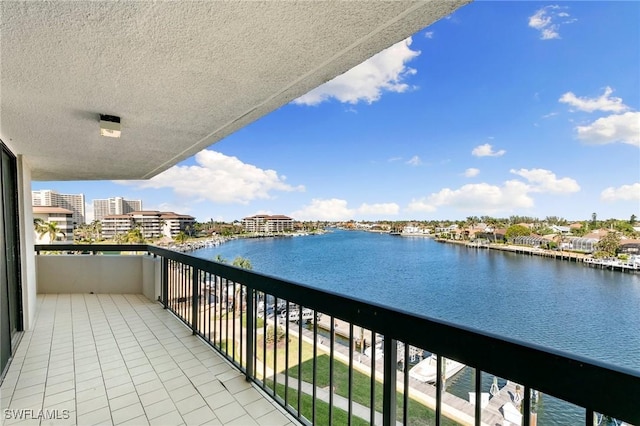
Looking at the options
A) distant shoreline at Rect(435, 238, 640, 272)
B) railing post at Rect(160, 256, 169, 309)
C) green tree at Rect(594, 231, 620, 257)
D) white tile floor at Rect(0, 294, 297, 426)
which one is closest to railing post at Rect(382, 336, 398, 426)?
white tile floor at Rect(0, 294, 297, 426)

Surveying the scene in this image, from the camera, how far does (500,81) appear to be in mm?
38406

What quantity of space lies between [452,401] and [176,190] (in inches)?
1521

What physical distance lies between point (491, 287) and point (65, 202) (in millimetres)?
→ 36734

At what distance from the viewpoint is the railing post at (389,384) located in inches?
54.1

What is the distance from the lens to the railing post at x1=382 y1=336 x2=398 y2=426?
54.1 inches

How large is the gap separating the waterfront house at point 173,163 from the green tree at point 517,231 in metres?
40.3

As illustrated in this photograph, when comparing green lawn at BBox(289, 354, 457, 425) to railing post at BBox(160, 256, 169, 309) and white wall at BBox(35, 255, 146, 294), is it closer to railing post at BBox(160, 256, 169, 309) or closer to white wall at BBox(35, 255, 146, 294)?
railing post at BBox(160, 256, 169, 309)

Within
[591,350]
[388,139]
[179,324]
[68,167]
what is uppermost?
[388,139]

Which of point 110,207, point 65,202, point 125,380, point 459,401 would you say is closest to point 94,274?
point 125,380

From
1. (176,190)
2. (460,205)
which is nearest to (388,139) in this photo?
(460,205)

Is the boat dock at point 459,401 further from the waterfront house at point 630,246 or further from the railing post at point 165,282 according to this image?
the waterfront house at point 630,246

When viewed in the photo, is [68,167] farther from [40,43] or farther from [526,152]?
[526,152]

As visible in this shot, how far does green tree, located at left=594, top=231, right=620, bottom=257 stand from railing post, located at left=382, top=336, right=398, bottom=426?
3294 cm

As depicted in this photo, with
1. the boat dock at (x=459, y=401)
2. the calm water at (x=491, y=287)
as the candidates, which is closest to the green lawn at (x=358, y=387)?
the boat dock at (x=459, y=401)
